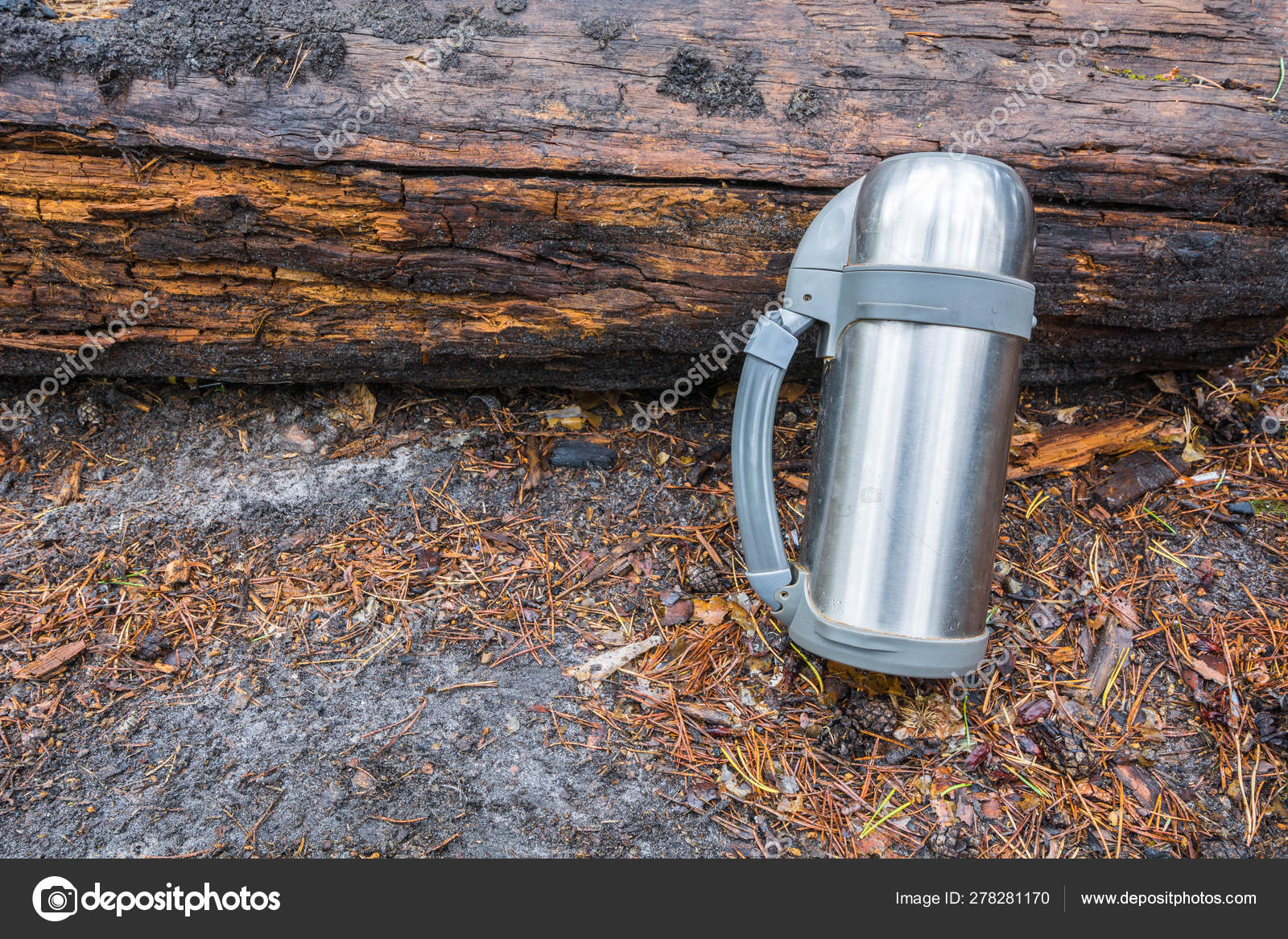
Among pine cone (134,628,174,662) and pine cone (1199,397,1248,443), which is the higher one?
pine cone (1199,397,1248,443)

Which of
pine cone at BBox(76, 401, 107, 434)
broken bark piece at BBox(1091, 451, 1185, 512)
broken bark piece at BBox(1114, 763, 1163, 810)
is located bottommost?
broken bark piece at BBox(1114, 763, 1163, 810)

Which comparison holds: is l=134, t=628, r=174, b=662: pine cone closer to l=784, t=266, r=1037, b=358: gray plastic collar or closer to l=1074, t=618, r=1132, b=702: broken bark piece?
l=784, t=266, r=1037, b=358: gray plastic collar

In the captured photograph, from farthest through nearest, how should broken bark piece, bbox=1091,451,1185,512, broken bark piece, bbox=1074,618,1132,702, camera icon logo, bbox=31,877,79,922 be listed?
broken bark piece, bbox=1091,451,1185,512, broken bark piece, bbox=1074,618,1132,702, camera icon logo, bbox=31,877,79,922

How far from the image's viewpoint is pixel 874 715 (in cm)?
222

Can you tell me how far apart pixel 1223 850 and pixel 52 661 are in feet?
11.2

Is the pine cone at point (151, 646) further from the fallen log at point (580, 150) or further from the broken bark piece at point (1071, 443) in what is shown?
the broken bark piece at point (1071, 443)

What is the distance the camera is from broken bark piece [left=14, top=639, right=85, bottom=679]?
2242mm

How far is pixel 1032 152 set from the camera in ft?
7.52

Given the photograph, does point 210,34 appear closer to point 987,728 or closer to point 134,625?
point 134,625

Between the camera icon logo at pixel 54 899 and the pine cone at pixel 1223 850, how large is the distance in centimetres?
291

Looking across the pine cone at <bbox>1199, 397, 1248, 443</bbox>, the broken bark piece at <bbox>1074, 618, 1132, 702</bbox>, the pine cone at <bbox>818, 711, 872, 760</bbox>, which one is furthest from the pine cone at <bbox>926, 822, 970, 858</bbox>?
the pine cone at <bbox>1199, 397, 1248, 443</bbox>

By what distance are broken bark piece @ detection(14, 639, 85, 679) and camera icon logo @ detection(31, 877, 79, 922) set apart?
66 cm

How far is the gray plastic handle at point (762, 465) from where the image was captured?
2141mm

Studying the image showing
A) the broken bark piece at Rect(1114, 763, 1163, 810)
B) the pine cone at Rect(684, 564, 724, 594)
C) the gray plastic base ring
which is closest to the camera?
the gray plastic base ring
